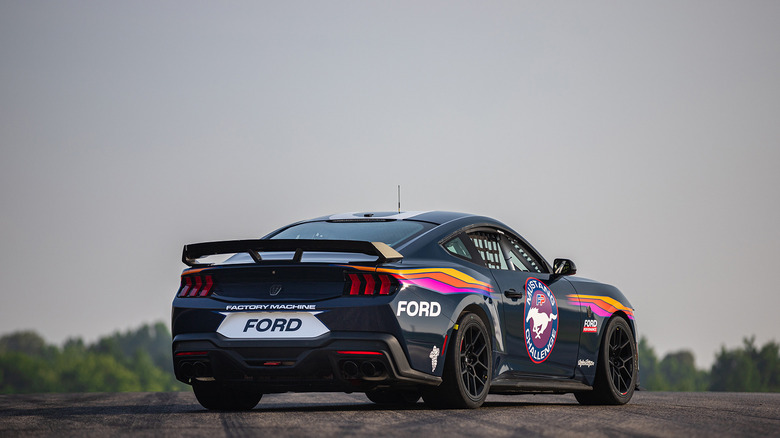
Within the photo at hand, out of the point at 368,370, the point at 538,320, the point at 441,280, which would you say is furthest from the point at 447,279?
the point at 538,320

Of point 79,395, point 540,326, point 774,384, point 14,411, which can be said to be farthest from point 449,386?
point 774,384

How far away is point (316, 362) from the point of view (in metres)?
7.74

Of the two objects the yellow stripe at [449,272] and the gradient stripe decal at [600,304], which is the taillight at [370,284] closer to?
the yellow stripe at [449,272]

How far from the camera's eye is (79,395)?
46.3 ft

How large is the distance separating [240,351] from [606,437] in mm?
2646

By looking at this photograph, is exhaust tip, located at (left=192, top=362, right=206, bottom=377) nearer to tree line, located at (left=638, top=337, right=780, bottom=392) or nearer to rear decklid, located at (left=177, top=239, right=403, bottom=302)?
rear decklid, located at (left=177, top=239, right=403, bottom=302)

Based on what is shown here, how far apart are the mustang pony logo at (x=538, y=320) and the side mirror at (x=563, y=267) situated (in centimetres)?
51

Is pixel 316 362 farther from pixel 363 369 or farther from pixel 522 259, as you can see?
pixel 522 259

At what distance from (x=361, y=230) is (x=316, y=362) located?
59.7 inches

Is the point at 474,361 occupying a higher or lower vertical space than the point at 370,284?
lower

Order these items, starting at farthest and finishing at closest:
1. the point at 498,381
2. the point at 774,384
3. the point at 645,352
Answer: the point at 645,352
the point at 774,384
the point at 498,381

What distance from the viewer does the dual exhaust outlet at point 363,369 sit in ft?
25.4

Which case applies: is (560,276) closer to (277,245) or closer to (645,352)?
(277,245)

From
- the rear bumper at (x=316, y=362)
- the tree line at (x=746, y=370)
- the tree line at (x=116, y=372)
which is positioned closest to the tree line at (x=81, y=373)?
the tree line at (x=116, y=372)
